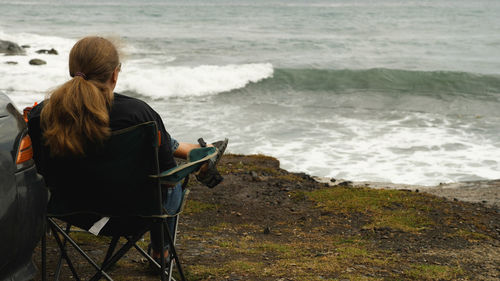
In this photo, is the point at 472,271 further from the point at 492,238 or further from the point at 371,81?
the point at 371,81

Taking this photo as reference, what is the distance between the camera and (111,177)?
10.3 feet

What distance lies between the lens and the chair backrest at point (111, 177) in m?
3.09

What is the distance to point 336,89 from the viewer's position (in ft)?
81.6

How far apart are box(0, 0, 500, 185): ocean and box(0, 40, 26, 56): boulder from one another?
947 millimetres

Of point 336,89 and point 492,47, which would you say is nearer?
point 336,89

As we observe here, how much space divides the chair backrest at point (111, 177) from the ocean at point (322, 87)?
0.63 meters

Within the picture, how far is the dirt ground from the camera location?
483 centimetres

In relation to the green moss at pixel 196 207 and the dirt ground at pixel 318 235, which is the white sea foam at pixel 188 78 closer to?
the dirt ground at pixel 318 235

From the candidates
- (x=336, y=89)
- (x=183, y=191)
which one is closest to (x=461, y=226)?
(x=183, y=191)

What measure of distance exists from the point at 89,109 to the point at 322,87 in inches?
899

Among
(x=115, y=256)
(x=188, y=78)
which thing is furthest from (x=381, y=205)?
(x=188, y=78)

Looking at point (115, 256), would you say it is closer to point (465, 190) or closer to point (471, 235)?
point (471, 235)

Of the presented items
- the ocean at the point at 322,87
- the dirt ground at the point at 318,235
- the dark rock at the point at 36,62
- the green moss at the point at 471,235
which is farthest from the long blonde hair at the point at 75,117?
the dark rock at the point at 36,62

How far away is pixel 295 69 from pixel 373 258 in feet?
77.1
